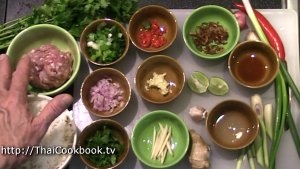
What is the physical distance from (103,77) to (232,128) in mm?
492

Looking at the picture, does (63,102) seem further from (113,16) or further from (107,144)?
(113,16)

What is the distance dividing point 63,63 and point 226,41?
60cm

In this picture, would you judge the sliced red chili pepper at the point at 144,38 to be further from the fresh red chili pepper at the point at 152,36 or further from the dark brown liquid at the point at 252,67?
the dark brown liquid at the point at 252,67

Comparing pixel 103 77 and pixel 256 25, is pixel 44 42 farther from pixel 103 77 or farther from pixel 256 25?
pixel 256 25

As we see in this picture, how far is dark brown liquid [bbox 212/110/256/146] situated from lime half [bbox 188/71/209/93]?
115 millimetres

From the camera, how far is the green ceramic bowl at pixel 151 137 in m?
1.38

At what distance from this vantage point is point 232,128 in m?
1.43

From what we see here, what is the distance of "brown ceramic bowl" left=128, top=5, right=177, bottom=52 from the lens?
150cm

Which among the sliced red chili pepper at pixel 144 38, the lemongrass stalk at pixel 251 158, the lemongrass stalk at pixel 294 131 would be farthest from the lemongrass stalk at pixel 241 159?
the sliced red chili pepper at pixel 144 38

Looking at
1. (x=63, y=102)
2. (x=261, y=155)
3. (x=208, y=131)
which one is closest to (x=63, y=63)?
(x=63, y=102)

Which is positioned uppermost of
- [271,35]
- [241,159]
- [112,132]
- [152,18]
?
[152,18]

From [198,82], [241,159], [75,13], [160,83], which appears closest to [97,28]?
[75,13]

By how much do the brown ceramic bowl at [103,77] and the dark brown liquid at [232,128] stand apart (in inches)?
13.1

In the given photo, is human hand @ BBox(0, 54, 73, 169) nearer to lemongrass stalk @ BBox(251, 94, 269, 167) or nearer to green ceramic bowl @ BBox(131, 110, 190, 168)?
green ceramic bowl @ BBox(131, 110, 190, 168)
